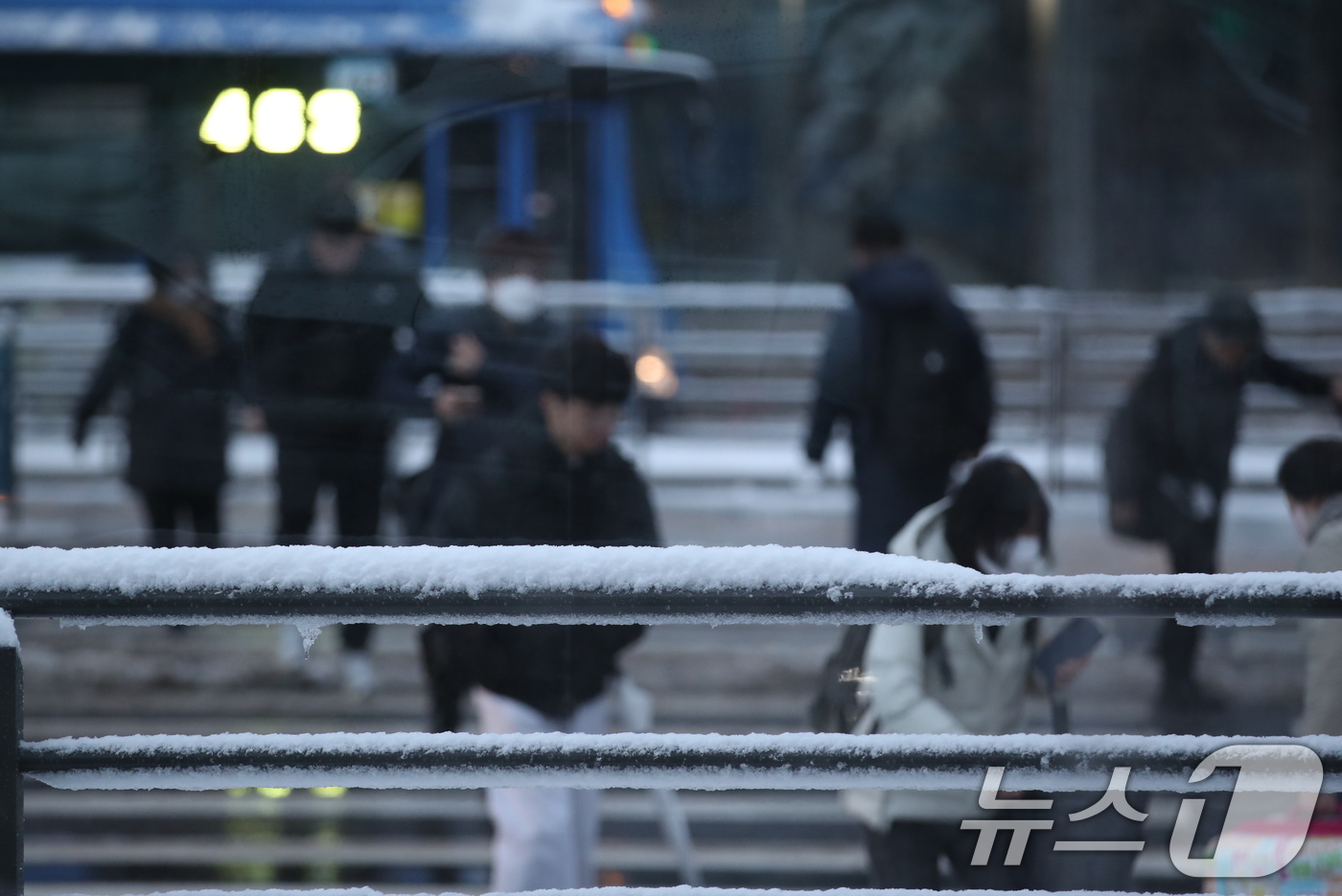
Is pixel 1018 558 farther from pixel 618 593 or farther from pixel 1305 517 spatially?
pixel 618 593

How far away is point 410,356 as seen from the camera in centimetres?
456

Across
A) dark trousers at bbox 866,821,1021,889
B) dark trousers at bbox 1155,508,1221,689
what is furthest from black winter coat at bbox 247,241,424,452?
dark trousers at bbox 1155,508,1221,689

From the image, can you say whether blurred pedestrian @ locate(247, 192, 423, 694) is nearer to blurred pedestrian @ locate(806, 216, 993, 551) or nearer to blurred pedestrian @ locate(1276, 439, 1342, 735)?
blurred pedestrian @ locate(806, 216, 993, 551)

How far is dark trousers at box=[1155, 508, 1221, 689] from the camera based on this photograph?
5488 mm

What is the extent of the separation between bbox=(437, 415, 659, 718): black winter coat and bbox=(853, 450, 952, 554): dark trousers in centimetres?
172

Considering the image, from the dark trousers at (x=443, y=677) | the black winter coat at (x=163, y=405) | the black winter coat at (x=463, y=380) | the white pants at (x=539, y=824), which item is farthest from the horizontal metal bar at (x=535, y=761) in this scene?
the black winter coat at (x=163, y=405)

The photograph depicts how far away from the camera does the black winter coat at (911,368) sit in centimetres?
523

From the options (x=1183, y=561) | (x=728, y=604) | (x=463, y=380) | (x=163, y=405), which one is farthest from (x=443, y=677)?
(x=1183, y=561)

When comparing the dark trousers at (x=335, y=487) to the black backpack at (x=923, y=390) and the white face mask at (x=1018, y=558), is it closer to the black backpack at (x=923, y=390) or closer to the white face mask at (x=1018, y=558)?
the black backpack at (x=923, y=390)

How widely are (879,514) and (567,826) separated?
2.24 m

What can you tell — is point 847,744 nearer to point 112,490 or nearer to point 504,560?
point 504,560

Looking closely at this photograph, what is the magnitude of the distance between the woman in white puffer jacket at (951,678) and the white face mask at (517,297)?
1932 millimetres

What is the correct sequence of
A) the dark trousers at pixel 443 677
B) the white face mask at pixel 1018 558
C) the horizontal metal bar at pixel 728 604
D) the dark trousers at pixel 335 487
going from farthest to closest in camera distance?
1. the dark trousers at pixel 335 487
2. the dark trousers at pixel 443 677
3. the white face mask at pixel 1018 558
4. the horizontal metal bar at pixel 728 604

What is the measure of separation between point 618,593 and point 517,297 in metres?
3.01
